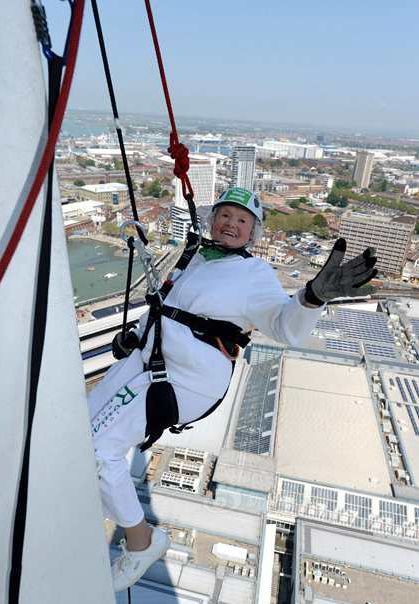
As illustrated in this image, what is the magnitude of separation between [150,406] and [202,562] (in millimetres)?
4022

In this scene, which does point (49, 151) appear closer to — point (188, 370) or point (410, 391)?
point (188, 370)

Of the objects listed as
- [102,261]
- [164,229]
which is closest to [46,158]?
[102,261]

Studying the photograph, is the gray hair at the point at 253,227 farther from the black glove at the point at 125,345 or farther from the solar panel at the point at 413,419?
the solar panel at the point at 413,419

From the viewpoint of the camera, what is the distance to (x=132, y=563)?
1.06 meters

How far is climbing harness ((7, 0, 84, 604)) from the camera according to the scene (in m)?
0.50

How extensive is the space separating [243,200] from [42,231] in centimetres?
74

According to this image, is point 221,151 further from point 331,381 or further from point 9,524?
point 9,524

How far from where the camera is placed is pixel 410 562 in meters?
4.67

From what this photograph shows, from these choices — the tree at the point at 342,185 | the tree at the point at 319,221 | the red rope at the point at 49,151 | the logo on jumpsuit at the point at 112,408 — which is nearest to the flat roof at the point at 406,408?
the logo on jumpsuit at the point at 112,408

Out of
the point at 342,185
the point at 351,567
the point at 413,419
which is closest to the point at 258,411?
the point at 413,419

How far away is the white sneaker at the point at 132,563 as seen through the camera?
1.04m

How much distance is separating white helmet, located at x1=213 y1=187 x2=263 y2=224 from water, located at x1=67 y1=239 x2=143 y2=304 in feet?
37.3

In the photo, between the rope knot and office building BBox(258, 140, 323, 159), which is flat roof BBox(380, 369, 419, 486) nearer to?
the rope knot

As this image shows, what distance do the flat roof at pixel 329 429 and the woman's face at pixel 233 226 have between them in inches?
Result: 207
